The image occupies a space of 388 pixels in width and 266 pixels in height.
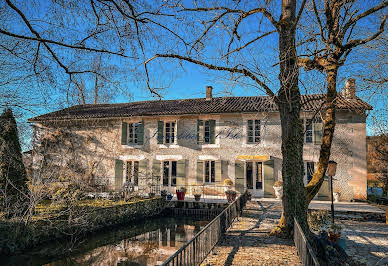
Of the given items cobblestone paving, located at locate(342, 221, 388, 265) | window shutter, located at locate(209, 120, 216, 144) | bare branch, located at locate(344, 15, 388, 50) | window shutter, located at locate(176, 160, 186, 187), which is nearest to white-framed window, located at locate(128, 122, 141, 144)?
window shutter, located at locate(176, 160, 186, 187)

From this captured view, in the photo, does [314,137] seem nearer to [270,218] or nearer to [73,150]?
[270,218]

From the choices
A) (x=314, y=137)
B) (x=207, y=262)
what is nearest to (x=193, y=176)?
(x=314, y=137)

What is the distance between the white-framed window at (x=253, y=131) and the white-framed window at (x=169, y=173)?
15.9 ft

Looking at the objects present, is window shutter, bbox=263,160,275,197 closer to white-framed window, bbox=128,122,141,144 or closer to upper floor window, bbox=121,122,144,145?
upper floor window, bbox=121,122,144,145

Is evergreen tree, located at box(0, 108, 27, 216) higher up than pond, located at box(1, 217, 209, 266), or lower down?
higher up

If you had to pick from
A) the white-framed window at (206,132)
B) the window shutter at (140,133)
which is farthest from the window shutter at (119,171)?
the white-framed window at (206,132)

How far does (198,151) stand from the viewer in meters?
18.5

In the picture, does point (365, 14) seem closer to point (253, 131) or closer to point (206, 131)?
point (253, 131)

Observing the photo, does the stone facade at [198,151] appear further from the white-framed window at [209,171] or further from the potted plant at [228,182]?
the potted plant at [228,182]

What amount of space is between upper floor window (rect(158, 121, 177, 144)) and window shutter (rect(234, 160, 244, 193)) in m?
4.29

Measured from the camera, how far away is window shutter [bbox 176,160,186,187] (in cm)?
1827

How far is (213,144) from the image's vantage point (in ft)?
60.1

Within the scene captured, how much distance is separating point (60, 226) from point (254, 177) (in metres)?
11.1

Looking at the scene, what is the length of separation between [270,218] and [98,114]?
13.5 m
